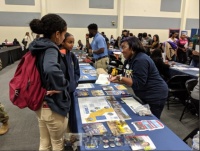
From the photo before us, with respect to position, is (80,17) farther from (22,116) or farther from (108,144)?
(108,144)

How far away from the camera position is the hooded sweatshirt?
3.41ft

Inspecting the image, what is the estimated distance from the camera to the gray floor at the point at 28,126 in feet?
7.02

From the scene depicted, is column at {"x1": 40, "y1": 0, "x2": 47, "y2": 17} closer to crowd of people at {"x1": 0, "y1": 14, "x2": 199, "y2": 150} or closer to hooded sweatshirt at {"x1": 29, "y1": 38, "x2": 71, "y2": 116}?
crowd of people at {"x1": 0, "y1": 14, "x2": 199, "y2": 150}

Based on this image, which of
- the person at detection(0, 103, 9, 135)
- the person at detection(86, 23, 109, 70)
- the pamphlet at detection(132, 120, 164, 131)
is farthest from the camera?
the person at detection(86, 23, 109, 70)

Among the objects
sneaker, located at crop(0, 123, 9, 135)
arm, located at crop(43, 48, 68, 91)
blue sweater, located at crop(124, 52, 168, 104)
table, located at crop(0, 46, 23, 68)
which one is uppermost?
arm, located at crop(43, 48, 68, 91)

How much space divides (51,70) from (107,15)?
1004cm

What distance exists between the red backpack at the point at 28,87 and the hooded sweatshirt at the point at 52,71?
0.12ft

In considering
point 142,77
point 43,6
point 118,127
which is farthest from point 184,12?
Answer: point 118,127

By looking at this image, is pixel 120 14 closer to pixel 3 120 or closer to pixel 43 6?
pixel 43 6

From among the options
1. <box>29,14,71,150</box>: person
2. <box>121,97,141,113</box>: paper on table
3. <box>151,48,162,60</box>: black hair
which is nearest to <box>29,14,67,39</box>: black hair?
<box>29,14,71,150</box>: person

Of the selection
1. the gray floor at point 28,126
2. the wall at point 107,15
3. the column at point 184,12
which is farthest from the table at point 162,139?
the column at point 184,12

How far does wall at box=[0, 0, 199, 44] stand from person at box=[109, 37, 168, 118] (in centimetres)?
890

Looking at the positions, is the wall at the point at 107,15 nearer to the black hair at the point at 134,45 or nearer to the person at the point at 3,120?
the person at the point at 3,120

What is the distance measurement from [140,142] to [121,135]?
127 millimetres
